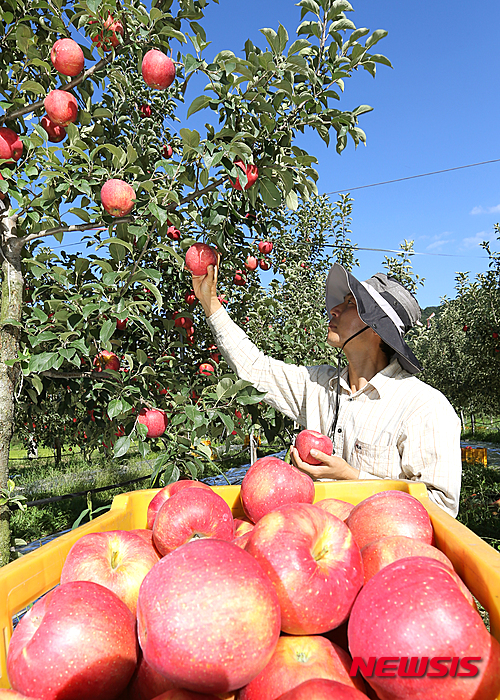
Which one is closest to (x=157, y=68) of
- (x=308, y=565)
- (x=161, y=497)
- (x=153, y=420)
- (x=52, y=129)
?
(x=52, y=129)

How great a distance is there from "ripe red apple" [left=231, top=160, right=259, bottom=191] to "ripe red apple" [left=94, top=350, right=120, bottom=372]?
1081mm

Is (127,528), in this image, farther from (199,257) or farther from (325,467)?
(199,257)

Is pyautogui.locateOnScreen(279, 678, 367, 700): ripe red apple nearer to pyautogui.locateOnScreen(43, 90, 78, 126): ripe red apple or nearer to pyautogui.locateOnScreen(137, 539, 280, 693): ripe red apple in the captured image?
pyautogui.locateOnScreen(137, 539, 280, 693): ripe red apple

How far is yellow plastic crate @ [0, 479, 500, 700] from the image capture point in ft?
2.44

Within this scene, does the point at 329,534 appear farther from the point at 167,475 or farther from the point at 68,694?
the point at 167,475

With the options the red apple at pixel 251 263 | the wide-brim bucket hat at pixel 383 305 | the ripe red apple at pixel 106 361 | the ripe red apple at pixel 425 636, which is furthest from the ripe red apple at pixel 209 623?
the red apple at pixel 251 263

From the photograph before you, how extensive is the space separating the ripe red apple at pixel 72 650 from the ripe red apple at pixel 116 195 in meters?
1.49

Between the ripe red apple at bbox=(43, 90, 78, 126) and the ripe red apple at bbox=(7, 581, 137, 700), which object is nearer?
the ripe red apple at bbox=(7, 581, 137, 700)

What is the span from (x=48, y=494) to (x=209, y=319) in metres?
8.16

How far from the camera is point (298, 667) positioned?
2.19 feet

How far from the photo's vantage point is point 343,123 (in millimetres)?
1793

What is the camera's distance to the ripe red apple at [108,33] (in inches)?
75.5

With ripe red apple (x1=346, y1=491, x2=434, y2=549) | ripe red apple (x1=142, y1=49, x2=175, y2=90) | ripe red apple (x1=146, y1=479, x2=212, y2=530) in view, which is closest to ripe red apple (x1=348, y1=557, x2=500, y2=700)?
ripe red apple (x1=346, y1=491, x2=434, y2=549)

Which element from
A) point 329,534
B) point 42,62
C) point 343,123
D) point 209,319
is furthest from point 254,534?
point 42,62
